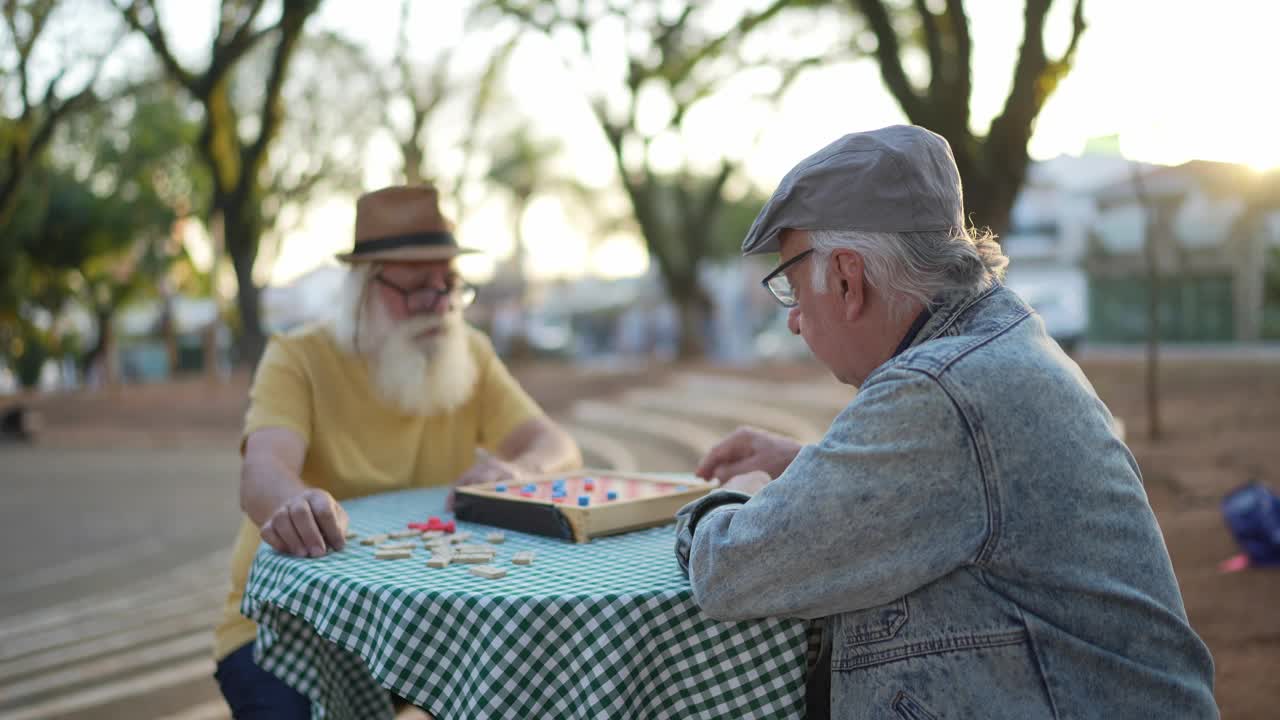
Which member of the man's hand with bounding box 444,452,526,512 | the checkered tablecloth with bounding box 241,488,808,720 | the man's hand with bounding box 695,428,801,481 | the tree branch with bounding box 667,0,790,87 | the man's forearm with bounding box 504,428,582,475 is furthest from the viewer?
the tree branch with bounding box 667,0,790,87

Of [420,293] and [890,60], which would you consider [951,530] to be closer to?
[420,293]

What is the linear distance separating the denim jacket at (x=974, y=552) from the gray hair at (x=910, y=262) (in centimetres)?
14

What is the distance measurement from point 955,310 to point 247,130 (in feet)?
106

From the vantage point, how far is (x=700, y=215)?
22.2 metres

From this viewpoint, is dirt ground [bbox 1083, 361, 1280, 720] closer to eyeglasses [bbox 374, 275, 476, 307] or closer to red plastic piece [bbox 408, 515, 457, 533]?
red plastic piece [bbox 408, 515, 457, 533]

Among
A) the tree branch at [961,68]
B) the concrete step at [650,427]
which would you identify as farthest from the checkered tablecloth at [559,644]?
the concrete step at [650,427]

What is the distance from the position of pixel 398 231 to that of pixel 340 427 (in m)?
0.66

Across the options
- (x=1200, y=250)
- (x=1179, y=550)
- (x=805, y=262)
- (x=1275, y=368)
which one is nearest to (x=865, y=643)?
(x=805, y=262)

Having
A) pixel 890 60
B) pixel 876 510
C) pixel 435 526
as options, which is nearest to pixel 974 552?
pixel 876 510

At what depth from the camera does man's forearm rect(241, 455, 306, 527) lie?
2691 mm

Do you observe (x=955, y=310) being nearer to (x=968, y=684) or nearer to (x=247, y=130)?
(x=968, y=684)

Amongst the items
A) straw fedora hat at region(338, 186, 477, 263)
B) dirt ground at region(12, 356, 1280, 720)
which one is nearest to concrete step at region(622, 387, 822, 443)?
dirt ground at region(12, 356, 1280, 720)

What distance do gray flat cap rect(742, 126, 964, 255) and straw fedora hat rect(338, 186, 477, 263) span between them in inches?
71.4

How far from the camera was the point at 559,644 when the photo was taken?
1731mm
